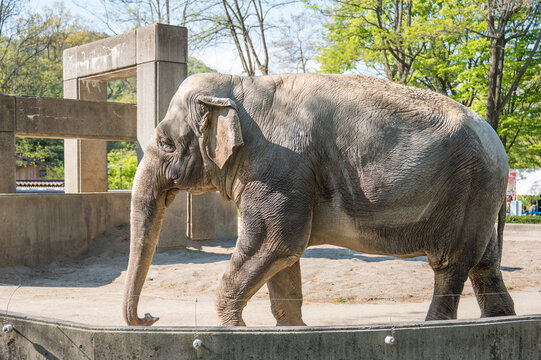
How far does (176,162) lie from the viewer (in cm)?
493

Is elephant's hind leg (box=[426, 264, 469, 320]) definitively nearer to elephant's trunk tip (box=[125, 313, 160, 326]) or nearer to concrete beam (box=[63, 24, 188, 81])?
elephant's trunk tip (box=[125, 313, 160, 326])

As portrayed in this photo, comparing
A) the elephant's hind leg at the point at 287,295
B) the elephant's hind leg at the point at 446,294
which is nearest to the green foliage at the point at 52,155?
the elephant's hind leg at the point at 287,295

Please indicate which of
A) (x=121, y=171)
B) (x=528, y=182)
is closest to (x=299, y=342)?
(x=528, y=182)

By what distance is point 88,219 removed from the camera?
1493 cm

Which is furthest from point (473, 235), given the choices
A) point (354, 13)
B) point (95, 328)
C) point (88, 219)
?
point (354, 13)

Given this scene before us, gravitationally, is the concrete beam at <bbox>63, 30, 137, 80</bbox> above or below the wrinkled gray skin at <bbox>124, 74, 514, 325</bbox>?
above

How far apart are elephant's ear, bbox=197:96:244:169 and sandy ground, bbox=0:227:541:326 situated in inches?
108

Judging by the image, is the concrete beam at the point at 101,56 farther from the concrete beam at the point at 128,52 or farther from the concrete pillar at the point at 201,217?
the concrete pillar at the point at 201,217

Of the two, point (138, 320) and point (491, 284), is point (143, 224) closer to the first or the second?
point (138, 320)

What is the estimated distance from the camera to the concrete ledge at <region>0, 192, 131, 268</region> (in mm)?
13039

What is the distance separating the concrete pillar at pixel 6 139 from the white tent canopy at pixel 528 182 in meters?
22.5

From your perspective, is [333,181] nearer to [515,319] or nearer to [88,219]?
[515,319]

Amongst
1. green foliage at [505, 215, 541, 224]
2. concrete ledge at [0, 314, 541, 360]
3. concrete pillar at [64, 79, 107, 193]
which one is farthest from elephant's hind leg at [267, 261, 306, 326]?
green foliage at [505, 215, 541, 224]

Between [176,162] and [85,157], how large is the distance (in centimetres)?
1275
